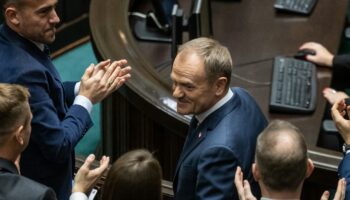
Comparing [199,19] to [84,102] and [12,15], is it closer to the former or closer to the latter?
[84,102]

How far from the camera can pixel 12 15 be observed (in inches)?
65.2

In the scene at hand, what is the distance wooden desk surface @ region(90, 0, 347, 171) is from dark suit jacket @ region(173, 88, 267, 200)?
427 mm

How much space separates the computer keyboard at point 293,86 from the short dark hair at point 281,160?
86cm

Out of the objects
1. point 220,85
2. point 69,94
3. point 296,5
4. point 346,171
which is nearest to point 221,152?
point 220,85

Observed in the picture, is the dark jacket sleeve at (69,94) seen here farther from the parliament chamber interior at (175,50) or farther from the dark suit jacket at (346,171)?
the dark suit jacket at (346,171)

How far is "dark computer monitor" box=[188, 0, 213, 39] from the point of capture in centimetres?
231

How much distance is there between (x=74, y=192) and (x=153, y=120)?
2.26ft

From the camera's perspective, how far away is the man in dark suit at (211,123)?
153 cm

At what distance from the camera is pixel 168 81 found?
2369mm

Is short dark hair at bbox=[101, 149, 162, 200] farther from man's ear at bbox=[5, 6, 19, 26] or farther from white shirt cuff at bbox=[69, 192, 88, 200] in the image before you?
man's ear at bbox=[5, 6, 19, 26]

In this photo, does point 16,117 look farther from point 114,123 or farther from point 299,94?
point 299,94

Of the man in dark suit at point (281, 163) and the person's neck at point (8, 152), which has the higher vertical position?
the man in dark suit at point (281, 163)

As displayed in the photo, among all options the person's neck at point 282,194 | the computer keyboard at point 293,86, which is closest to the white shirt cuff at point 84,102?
the person's neck at point 282,194

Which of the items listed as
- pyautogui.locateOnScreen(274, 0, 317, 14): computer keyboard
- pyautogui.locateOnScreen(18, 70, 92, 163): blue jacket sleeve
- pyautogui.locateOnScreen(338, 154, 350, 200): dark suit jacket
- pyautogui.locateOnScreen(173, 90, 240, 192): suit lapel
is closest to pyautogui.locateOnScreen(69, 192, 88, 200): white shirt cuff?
pyautogui.locateOnScreen(18, 70, 92, 163): blue jacket sleeve
